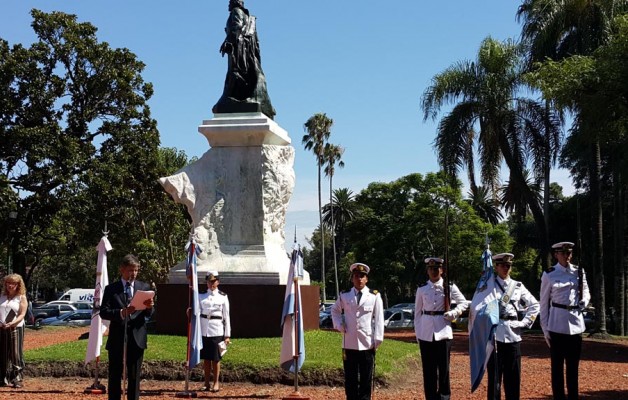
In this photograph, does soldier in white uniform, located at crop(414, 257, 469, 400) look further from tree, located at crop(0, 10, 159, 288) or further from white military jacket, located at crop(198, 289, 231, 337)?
tree, located at crop(0, 10, 159, 288)

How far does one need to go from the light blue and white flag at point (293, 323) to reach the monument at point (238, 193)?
2.99 meters

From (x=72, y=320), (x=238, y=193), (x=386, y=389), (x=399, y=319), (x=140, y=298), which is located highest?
A: (x=238, y=193)

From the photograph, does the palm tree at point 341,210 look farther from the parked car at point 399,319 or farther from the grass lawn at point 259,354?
the grass lawn at point 259,354

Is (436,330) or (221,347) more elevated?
(436,330)

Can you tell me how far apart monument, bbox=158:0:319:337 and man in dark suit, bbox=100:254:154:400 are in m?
5.80

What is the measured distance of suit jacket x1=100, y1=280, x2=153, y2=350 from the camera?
26.9 ft

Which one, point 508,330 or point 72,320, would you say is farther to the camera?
point 72,320

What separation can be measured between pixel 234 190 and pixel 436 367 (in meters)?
7.08

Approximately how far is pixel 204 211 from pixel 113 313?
6.83m

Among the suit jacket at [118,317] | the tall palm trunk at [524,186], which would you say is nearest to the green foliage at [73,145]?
the tall palm trunk at [524,186]

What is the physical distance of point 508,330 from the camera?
8.45 m

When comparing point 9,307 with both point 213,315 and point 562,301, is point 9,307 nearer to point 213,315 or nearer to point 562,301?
point 213,315

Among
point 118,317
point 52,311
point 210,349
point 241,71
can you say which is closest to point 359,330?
point 118,317

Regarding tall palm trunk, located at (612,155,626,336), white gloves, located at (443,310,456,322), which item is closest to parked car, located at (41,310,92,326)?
tall palm trunk, located at (612,155,626,336)
